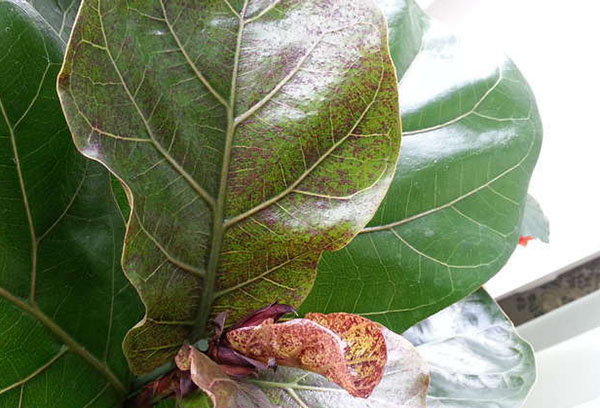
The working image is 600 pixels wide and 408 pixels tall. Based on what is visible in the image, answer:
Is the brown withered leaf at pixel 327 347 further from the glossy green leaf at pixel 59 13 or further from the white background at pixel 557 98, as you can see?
the white background at pixel 557 98

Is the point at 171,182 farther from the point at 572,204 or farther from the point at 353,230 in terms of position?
the point at 572,204

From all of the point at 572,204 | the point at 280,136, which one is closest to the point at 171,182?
the point at 280,136

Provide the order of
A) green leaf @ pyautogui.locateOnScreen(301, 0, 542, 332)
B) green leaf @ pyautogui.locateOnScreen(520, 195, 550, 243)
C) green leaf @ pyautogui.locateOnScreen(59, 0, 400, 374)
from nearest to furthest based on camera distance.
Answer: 1. green leaf @ pyautogui.locateOnScreen(59, 0, 400, 374)
2. green leaf @ pyautogui.locateOnScreen(301, 0, 542, 332)
3. green leaf @ pyautogui.locateOnScreen(520, 195, 550, 243)

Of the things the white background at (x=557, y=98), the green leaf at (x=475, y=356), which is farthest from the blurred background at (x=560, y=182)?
the green leaf at (x=475, y=356)

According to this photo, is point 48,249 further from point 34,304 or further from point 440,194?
point 440,194

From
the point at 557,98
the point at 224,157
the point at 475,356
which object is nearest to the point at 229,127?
the point at 224,157

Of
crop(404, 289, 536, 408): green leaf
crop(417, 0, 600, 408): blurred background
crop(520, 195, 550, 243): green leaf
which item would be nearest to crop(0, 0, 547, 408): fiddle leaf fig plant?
crop(404, 289, 536, 408): green leaf

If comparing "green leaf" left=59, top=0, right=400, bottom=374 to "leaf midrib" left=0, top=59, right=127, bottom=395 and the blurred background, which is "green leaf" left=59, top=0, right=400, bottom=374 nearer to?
"leaf midrib" left=0, top=59, right=127, bottom=395
